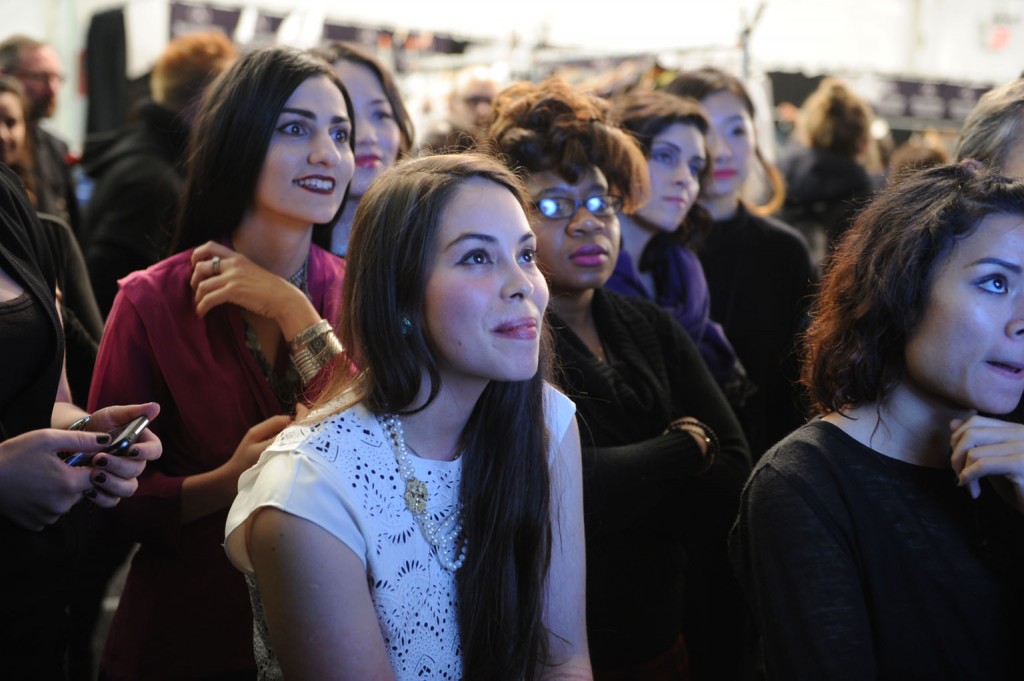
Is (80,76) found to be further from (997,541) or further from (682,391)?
(997,541)

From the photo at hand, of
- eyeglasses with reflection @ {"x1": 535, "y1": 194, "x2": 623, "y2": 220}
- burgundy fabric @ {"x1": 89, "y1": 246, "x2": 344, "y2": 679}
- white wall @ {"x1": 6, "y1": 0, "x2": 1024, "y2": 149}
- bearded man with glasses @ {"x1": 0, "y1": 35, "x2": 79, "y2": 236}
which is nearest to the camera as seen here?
burgundy fabric @ {"x1": 89, "y1": 246, "x2": 344, "y2": 679}

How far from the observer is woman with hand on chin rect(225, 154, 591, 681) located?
4.68 feet

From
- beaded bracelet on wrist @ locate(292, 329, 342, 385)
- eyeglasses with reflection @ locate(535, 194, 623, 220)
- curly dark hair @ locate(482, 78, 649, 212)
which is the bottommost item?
beaded bracelet on wrist @ locate(292, 329, 342, 385)

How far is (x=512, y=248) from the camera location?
161 cm

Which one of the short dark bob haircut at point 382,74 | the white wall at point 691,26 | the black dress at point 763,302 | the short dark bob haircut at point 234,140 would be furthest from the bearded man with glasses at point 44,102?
the black dress at point 763,302

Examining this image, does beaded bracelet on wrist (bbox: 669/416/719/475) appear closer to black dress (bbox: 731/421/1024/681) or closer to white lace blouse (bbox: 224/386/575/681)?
black dress (bbox: 731/421/1024/681)

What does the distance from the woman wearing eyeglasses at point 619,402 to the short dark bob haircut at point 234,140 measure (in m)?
0.51

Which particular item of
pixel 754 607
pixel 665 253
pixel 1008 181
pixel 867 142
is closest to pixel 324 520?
pixel 754 607

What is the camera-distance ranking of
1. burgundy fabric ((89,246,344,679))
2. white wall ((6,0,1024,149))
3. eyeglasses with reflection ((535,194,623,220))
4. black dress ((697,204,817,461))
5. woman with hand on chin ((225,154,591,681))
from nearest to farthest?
1. woman with hand on chin ((225,154,591,681))
2. burgundy fabric ((89,246,344,679))
3. eyeglasses with reflection ((535,194,623,220))
4. black dress ((697,204,817,461))
5. white wall ((6,0,1024,149))

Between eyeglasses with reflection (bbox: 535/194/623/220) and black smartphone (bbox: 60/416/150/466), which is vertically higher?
eyeglasses with reflection (bbox: 535/194/623/220)

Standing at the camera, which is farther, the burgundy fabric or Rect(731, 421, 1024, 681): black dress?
the burgundy fabric

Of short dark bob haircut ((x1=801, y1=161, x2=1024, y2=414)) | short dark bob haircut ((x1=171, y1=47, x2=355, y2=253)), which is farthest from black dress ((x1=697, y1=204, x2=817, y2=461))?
short dark bob haircut ((x1=171, y1=47, x2=355, y2=253))

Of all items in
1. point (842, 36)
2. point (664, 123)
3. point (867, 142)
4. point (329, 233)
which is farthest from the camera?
point (842, 36)

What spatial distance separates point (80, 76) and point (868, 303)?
634 cm
